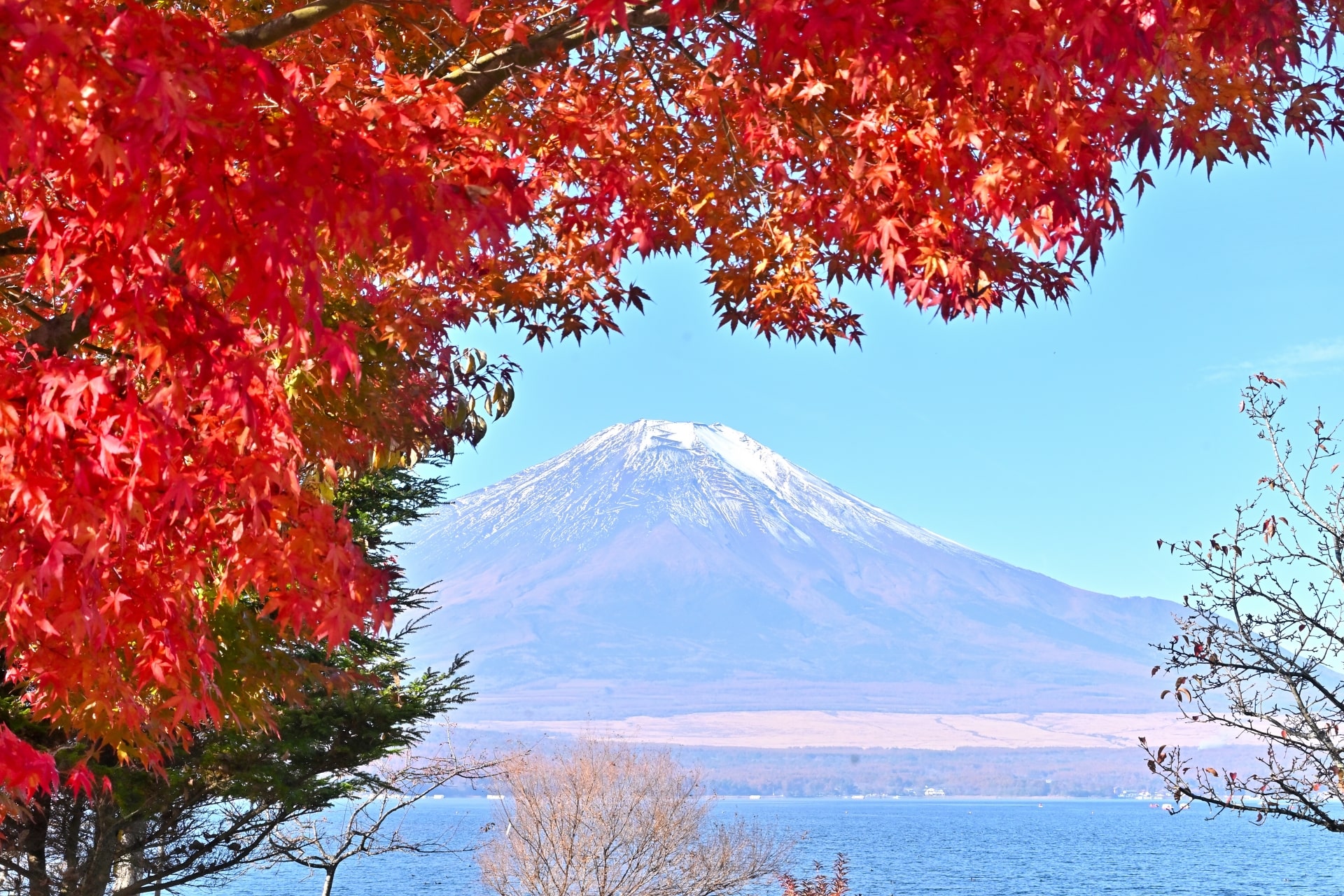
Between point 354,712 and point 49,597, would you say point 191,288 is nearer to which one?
point 49,597

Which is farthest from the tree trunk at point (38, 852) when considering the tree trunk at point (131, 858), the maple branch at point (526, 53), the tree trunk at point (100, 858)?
the maple branch at point (526, 53)

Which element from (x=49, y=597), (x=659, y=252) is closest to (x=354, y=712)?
(x=659, y=252)

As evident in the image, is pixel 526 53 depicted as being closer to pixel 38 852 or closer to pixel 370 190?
pixel 370 190

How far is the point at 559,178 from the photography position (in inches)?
254

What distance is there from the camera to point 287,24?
421cm

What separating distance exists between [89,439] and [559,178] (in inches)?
141

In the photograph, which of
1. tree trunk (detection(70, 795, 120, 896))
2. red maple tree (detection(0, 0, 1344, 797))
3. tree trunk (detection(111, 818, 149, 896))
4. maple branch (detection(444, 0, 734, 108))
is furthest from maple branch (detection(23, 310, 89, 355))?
tree trunk (detection(111, 818, 149, 896))

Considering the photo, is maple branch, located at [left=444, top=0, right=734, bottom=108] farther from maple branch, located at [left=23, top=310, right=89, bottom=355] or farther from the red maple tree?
maple branch, located at [left=23, top=310, right=89, bottom=355]

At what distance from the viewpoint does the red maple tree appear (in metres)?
3.03

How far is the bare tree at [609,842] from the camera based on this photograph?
25641mm

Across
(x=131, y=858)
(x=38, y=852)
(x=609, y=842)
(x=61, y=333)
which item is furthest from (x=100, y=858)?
(x=609, y=842)

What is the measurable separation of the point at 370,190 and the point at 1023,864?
12258 centimetres

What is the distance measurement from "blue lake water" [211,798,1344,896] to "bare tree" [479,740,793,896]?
35.3 meters

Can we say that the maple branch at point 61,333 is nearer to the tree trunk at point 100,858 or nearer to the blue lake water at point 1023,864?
the tree trunk at point 100,858
